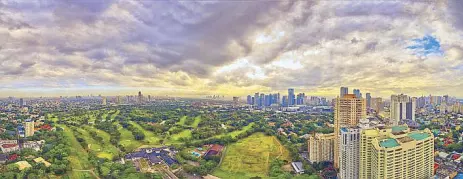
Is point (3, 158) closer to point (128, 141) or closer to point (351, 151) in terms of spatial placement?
point (128, 141)

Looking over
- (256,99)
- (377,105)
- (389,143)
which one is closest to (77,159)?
(389,143)

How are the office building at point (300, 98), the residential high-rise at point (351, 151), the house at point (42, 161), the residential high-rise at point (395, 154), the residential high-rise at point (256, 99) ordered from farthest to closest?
the residential high-rise at point (256, 99)
the office building at point (300, 98)
the house at point (42, 161)
the residential high-rise at point (351, 151)
the residential high-rise at point (395, 154)

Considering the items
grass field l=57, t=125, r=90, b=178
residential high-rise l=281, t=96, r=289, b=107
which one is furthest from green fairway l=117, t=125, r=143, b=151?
residential high-rise l=281, t=96, r=289, b=107

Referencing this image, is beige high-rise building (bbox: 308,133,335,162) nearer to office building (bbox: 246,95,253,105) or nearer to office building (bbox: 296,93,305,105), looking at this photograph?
office building (bbox: 296,93,305,105)

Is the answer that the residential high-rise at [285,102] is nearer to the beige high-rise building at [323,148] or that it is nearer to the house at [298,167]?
the beige high-rise building at [323,148]

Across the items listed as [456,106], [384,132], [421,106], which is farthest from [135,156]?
[421,106]

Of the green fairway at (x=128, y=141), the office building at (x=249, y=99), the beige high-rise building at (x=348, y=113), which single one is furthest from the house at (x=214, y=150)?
the office building at (x=249, y=99)
